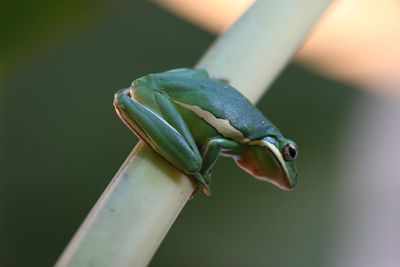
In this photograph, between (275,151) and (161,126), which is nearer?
(161,126)

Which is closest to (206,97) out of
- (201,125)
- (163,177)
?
(201,125)

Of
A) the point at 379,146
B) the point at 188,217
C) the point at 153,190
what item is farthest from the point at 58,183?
the point at 379,146

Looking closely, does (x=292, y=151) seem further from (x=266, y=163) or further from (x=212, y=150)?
(x=212, y=150)

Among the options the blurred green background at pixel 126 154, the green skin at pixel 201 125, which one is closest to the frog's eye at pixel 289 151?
the green skin at pixel 201 125

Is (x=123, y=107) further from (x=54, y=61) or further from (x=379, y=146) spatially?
(x=379, y=146)

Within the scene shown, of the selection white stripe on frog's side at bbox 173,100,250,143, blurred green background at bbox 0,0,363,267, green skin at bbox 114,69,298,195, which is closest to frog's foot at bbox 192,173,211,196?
green skin at bbox 114,69,298,195
